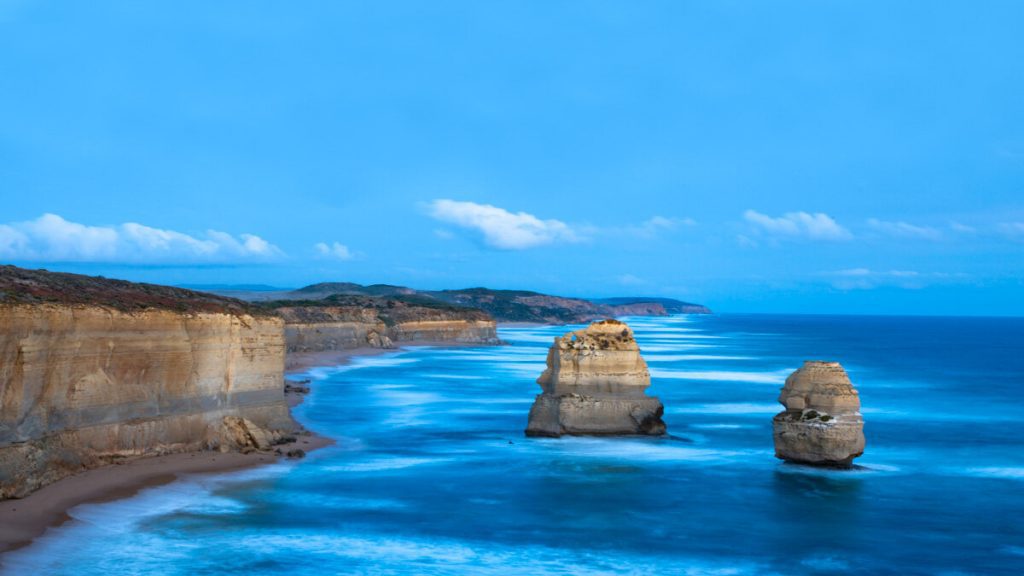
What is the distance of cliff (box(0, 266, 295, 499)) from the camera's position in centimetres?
2206

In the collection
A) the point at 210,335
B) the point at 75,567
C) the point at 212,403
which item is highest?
the point at 210,335

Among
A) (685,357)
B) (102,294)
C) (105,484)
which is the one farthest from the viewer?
(685,357)

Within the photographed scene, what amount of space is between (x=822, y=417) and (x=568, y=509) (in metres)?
7.59

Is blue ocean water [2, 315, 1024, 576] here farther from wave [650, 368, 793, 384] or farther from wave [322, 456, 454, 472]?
wave [650, 368, 793, 384]

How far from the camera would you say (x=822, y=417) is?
87.7 ft

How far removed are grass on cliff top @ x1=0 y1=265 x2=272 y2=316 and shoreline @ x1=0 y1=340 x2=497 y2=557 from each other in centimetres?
399

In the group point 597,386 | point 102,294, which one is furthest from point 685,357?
point 102,294

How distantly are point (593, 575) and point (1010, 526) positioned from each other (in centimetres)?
1033

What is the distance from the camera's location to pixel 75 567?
58.3 ft

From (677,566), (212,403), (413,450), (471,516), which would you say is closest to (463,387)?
(413,450)

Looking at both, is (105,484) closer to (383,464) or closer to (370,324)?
(383,464)

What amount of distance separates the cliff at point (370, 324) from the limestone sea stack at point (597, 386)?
110ft

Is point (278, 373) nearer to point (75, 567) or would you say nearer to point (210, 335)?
point (210, 335)

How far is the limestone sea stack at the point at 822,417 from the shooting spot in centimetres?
2653
